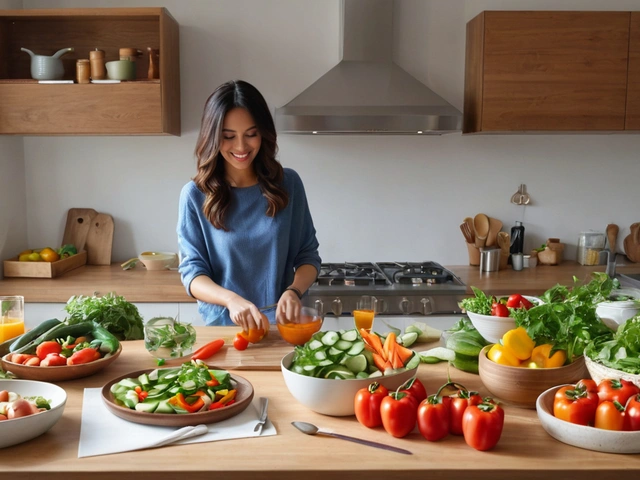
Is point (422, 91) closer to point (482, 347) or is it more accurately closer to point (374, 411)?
point (482, 347)

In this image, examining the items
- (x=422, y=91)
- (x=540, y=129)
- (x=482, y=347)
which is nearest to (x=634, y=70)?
(x=540, y=129)

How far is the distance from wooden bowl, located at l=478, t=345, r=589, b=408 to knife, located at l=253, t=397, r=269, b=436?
504 mm

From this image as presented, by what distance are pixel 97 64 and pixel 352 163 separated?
1519mm

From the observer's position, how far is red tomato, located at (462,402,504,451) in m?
1.28

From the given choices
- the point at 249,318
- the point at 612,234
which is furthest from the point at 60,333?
the point at 612,234

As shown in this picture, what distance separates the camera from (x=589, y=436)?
129 centimetres

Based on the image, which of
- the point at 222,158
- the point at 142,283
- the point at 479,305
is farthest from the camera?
the point at 142,283

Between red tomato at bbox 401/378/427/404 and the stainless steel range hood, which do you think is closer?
red tomato at bbox 401/378/427/404

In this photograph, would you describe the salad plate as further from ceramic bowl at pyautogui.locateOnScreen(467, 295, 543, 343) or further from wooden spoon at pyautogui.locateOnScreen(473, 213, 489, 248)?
wooden spoon at pyautogui.locateOnScreen(473, 213, 489, 248)

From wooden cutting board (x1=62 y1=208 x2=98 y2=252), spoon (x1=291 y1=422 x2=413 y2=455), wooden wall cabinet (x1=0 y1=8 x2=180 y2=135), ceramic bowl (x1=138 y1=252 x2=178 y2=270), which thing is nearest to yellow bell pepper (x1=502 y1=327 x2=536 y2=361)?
spoon (x1=291 y1=422 x2=413 y2=455)

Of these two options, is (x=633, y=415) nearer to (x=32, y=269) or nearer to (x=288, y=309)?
(x=288, y=309)

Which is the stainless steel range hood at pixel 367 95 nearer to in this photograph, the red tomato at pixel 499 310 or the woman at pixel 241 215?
the woman at pixel 241 215

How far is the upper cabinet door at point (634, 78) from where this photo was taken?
11.6 feet

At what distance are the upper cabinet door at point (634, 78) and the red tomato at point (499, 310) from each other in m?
2.33
